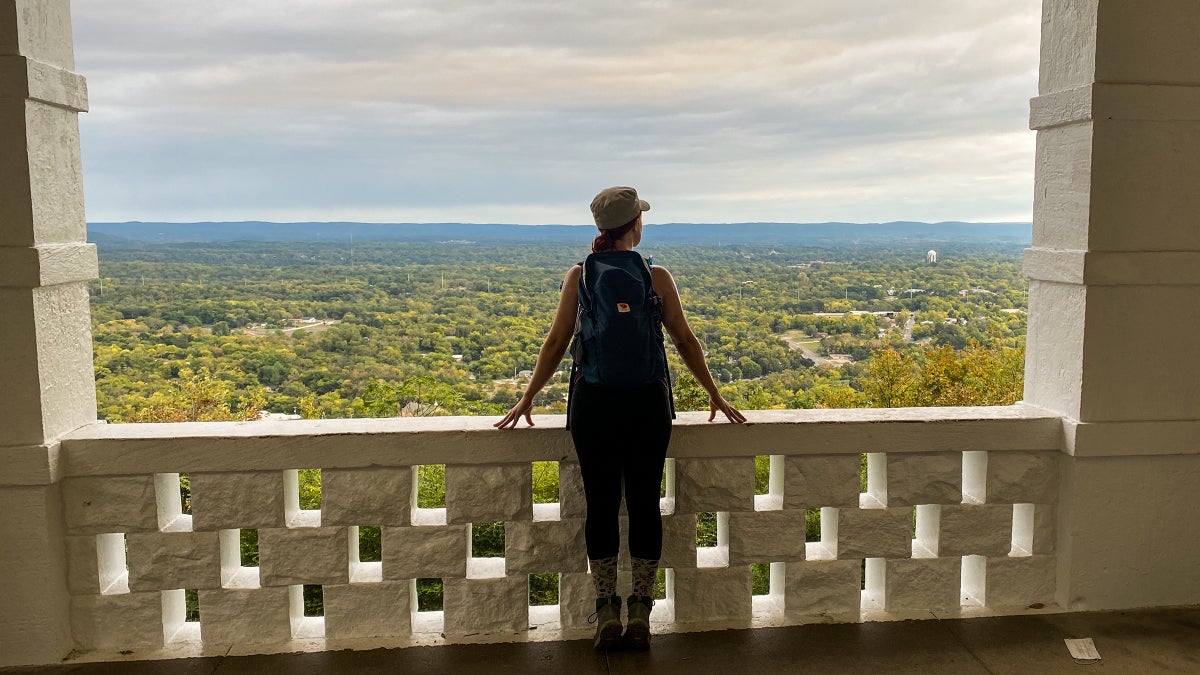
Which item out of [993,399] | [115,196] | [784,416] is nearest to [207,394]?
[115,196]

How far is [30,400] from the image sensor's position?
8.79 ft

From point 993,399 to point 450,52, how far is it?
1193cm

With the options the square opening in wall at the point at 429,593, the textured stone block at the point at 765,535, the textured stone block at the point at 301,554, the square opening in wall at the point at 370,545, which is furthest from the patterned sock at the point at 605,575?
the square opening in wall at the point at 370,545

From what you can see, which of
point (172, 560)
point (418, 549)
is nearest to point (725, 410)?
point (418, 549)

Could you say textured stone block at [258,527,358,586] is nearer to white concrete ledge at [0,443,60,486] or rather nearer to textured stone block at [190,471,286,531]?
textured stone block at [190,471,286,531]

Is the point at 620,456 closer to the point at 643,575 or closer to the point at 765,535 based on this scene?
the point at 643,575

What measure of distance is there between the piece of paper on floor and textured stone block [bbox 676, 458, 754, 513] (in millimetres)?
1204

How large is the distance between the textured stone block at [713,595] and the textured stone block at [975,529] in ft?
2.57

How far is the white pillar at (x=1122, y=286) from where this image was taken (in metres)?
3.00

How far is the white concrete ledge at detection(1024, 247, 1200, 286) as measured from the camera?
3.03 m

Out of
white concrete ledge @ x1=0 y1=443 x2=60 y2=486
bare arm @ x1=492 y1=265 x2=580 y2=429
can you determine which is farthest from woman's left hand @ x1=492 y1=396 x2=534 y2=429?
white concrete ledge @ x1=0 y1=443 x2=60 y2=486

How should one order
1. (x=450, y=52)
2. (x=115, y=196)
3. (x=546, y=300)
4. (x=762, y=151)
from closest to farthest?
(x=546, y=300)
(x=115, y=196)
(x=762, y=151)
(x=450, y=52)

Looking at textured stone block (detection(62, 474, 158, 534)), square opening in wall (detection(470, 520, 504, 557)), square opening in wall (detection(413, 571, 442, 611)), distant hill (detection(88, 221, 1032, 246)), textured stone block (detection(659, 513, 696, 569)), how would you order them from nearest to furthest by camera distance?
textured stone block (detection(62, 474, 158, 534)) → textured stone block (detection(659, 513, 696, 569)) → square opening in wall (detection(470, 520, 504, 557)) → square opening in wall (detection(413, 571, 442, 611)) → distant hill (detection(88, 221, 1032, 246))

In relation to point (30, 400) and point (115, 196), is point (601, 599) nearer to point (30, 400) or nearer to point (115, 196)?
point (30, 400)
